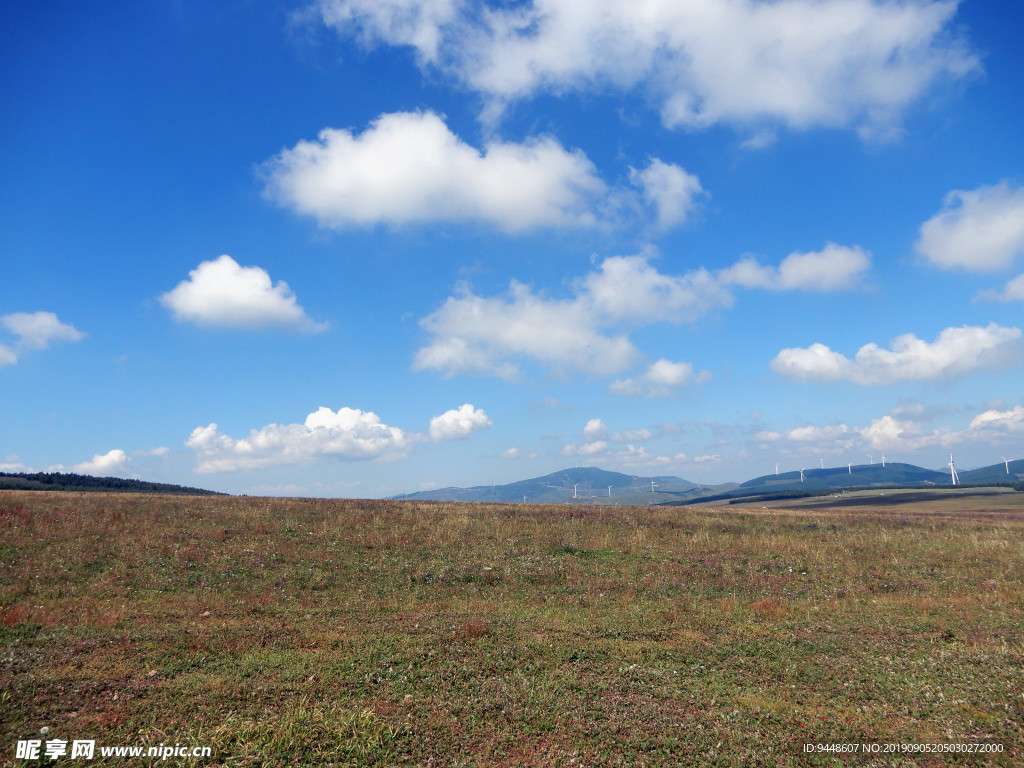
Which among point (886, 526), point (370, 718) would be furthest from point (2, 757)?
point (886, 526)

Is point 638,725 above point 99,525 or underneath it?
underneath

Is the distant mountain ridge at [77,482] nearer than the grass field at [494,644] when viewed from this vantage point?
No

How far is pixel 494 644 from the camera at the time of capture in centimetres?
1620

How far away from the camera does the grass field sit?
10742 mm

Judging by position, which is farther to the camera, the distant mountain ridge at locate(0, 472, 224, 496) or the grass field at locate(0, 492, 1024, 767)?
the distant mountain ridge at locate(0, 472, 224, 496)

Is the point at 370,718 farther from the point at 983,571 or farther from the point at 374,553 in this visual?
the point at 983,571

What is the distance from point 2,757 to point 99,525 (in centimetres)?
2590

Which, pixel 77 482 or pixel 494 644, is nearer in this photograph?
pixel 494 644

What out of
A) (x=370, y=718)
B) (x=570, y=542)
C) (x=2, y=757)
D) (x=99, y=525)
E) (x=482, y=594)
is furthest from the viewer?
(x=570, y=542)

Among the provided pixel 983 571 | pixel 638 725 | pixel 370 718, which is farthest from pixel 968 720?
pixel 983 571

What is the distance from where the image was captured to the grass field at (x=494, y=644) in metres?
10.7

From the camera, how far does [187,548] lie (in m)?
27.7

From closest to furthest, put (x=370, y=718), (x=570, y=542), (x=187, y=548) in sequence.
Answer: (x=370, y=718), (x=187, y=548), (x=570, y=542)

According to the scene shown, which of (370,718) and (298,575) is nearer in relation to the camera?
(370,718)
